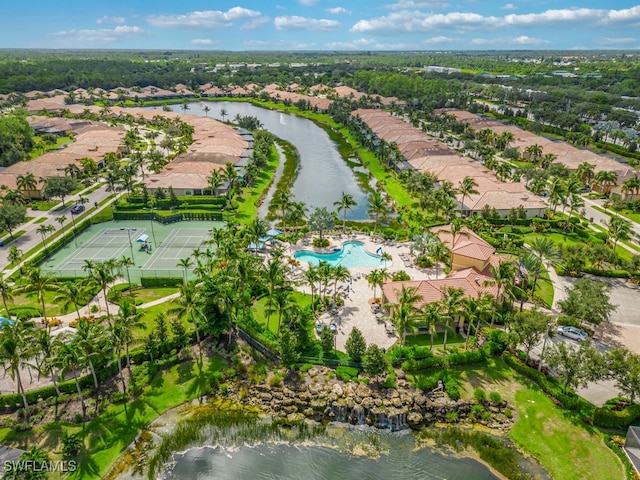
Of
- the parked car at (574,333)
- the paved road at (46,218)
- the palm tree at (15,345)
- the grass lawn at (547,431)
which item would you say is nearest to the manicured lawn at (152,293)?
the palm tree at (15,345)

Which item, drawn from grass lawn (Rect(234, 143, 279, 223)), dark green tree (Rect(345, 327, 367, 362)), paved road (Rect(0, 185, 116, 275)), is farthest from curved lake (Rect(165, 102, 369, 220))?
dark green tree (Rect(345, 327, 367, 362))

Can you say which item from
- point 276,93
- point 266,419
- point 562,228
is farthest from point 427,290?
point 276,93

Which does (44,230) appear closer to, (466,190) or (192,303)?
(192,303)

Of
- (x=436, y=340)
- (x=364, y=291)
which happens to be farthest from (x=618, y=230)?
(x=364, y=291)

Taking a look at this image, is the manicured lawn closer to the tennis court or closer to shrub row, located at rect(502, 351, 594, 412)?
the tennis court

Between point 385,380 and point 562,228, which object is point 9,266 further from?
point 562,228
